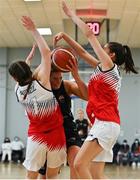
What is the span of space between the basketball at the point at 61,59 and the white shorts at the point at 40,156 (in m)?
0.74

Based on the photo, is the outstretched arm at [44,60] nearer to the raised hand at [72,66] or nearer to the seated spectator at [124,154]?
the raised hand at [72,66]

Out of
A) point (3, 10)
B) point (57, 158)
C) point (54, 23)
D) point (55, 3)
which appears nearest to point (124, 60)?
point (57, 158)

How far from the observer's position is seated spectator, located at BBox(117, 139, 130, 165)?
1467 centimetres

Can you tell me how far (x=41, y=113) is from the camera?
3.95 metres

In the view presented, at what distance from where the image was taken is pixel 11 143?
51.2 ft

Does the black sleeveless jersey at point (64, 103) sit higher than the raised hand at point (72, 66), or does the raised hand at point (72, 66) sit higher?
the raised hand at point (72, 66)

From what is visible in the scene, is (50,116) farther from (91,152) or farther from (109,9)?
(109,9)

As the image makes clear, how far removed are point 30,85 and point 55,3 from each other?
6.93 meters

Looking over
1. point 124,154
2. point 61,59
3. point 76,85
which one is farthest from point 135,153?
point 61,59

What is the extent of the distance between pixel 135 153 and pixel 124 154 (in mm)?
403

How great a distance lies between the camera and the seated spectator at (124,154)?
14.7m

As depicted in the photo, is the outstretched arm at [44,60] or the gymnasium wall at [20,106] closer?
the outstretched arm at [44,60]

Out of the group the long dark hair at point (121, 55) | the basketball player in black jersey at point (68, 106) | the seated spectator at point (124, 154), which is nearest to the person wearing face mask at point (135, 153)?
the seated spectator at point (124, 154)

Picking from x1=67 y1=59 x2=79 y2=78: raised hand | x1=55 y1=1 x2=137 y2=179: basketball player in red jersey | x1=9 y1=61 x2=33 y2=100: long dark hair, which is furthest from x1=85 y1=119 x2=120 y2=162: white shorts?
x1=9 y1=61 x2=33 y2=100: long dark hair
